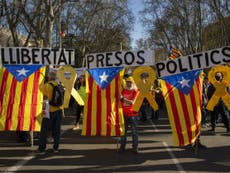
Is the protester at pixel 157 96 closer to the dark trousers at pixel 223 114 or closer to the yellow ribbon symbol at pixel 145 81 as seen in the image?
the dark trousers at pixel 223 114

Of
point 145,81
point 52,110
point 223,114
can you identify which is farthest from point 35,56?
point 223,114

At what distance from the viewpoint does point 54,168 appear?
868 centimetres

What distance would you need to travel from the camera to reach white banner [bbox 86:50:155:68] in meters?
10.4

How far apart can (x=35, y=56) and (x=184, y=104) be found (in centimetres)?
345

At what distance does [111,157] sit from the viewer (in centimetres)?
984

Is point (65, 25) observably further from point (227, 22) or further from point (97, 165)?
point (97, 165)

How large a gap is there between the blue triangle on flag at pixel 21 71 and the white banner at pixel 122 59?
133 cm

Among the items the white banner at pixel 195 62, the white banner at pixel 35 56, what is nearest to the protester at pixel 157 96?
the white banner at pixel 35 56

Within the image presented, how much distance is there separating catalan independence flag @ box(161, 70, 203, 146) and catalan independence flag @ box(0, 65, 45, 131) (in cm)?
294

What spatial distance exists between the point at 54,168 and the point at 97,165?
0.84 meters

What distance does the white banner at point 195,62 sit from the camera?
9555 millimetres

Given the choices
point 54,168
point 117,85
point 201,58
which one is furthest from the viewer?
point 117,85

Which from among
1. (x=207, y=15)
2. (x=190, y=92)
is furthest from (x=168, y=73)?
(x=207, y=15)

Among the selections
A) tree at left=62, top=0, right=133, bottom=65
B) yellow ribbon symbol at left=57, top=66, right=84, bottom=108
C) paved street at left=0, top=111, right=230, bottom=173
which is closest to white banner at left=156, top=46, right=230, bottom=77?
paved street at left=0, top=111, right=230, bottom=173
